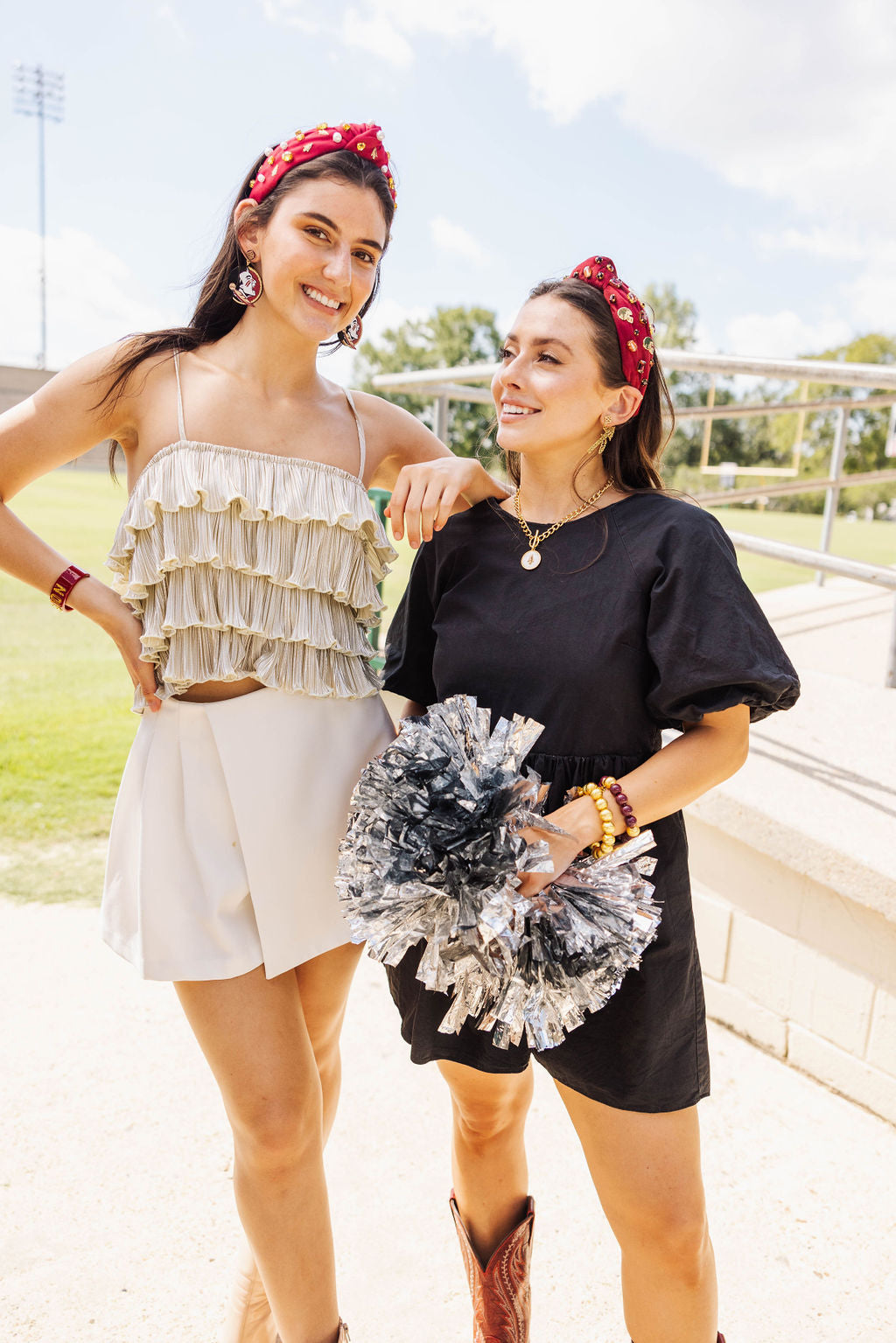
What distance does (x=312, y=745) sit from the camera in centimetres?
161

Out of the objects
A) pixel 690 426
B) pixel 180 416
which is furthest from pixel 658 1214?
pixel 690 426

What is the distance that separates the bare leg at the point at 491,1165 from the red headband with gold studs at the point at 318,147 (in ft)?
5.36

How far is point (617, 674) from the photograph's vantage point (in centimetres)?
141

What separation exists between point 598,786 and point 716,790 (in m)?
1.35

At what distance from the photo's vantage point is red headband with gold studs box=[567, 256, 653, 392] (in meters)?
1.52

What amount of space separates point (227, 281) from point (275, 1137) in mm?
1487

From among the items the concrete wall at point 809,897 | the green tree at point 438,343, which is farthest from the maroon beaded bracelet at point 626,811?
the green tree at point 438,343

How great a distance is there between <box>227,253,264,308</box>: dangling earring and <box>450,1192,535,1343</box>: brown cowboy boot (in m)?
1.77

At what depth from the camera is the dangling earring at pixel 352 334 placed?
1.79 meters

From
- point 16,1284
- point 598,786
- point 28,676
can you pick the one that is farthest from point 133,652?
point 28,676

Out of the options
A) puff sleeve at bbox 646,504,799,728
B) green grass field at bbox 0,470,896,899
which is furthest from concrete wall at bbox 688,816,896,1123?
green grass field at bbox 0,470,896,899

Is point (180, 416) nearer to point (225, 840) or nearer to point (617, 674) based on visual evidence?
point (225, 840)

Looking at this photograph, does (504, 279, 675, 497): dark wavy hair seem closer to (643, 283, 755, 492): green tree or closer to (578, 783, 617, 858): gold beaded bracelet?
(578, 783, 617, 858): gold beaded bracelet

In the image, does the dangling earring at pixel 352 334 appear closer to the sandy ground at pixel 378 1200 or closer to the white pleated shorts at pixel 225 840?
the white pleated shorts at pixel 225 840
